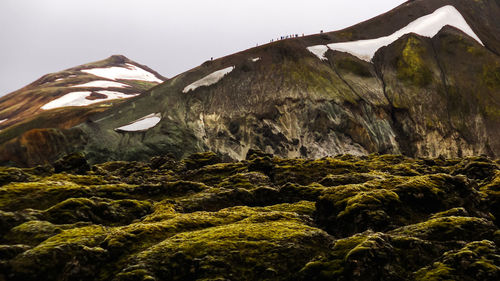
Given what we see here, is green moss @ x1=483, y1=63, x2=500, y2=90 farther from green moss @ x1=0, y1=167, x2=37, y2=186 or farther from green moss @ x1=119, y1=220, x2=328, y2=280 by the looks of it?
green moss @ x1=0, y1=167, x2=37, y2=186

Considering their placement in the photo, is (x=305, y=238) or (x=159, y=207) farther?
(x=159, y=207)

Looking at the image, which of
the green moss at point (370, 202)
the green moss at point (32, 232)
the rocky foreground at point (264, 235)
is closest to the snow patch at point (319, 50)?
the rocky foreground at point (264, 235)

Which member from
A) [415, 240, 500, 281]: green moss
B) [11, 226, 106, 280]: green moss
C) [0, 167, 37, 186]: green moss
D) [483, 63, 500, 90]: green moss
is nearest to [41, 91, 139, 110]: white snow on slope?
[0, 167, 37, 186]: green moss

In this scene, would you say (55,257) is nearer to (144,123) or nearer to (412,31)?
(144,123)

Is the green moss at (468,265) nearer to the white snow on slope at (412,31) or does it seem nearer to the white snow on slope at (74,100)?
the white snow on slope at (412,31)

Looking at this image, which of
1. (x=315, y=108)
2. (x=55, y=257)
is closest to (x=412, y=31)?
(x=315, y=108)

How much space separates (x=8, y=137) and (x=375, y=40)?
354 feet

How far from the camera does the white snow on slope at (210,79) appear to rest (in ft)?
349

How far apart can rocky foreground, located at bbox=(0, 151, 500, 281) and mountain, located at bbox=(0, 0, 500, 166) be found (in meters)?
56.8

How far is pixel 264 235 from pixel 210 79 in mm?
92812

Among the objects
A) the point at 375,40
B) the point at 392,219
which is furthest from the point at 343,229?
the point at 375,40

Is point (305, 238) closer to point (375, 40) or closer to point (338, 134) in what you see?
point (338, 134)

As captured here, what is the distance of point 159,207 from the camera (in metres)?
27.3

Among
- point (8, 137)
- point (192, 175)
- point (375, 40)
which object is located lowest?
point (192, 175)
